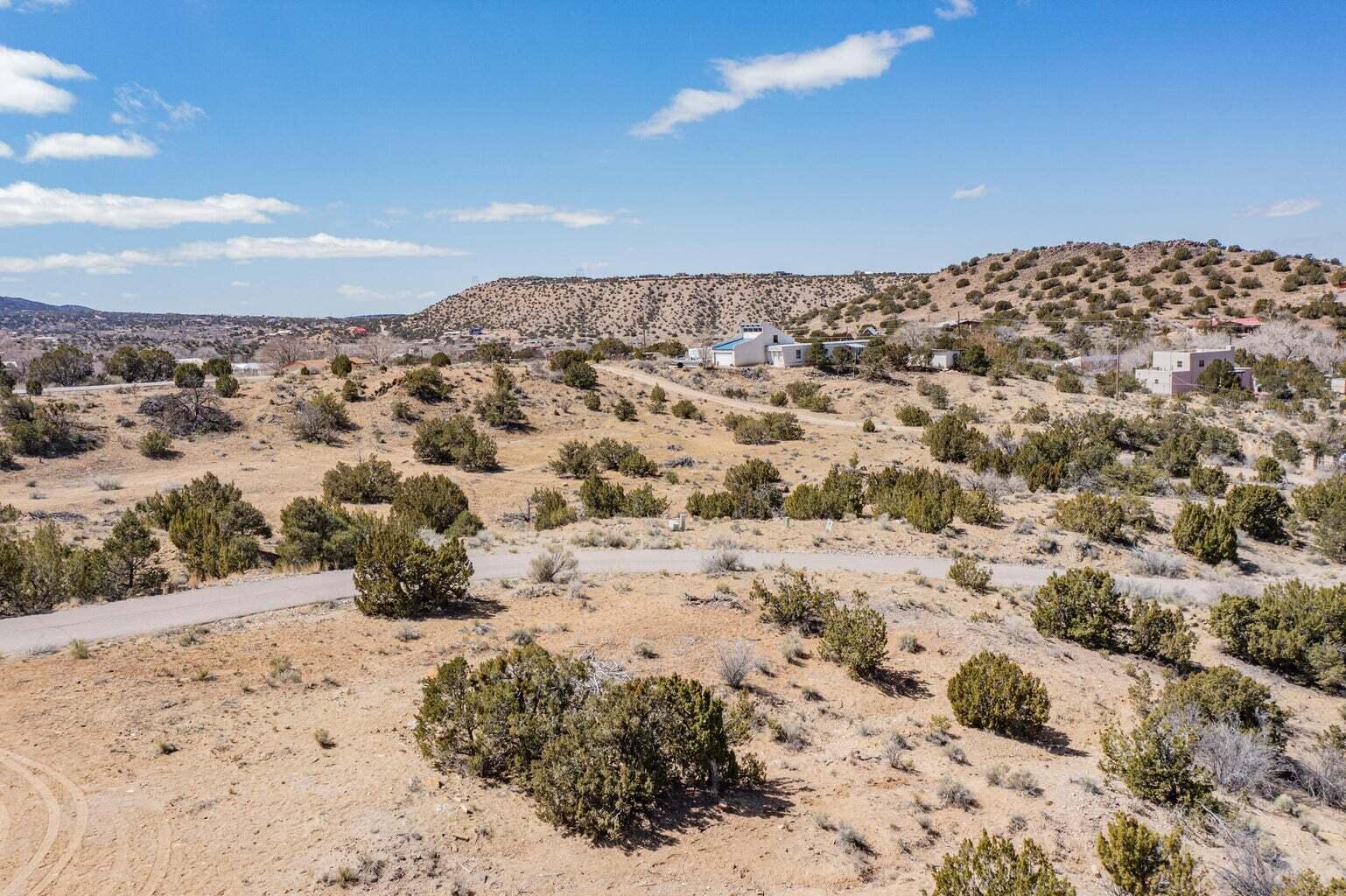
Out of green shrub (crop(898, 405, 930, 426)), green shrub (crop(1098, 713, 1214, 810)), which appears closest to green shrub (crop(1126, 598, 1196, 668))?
green shrub (crop(1098, 713, 1214, 810))

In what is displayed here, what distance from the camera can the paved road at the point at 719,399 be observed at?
48000 millimetres

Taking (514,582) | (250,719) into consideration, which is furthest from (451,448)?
(250,719)

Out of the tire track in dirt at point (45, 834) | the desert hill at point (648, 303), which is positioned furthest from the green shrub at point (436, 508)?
the desert hill at point (648, 303)

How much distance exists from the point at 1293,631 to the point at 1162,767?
23.9ft

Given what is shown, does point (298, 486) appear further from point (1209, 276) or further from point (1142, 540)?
point (1209, 276)

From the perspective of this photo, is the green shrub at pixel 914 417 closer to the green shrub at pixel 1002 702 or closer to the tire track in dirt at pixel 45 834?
the green shrub at pixel 1002 702

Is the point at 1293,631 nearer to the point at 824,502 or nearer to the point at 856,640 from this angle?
the point at 856,640

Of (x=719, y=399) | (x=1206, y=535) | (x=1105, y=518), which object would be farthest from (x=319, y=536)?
(x=719, y=399)

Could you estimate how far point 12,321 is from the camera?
131625 millimetres

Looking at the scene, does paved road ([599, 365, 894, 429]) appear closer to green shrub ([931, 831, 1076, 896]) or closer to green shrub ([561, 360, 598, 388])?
green shrub ([561, 360, 598, 388])

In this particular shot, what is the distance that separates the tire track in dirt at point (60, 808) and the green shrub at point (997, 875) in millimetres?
7667

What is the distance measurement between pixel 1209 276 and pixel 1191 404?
39510 mm

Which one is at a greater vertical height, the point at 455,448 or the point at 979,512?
the point at 455,448

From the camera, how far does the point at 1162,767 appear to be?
8664 mm
